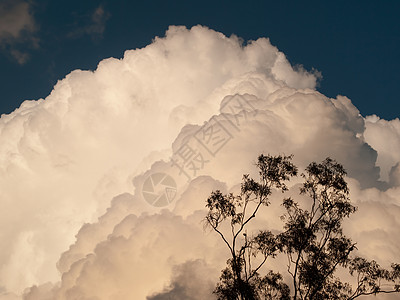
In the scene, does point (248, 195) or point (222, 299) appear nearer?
point (222, 299)

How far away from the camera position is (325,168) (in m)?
43.5

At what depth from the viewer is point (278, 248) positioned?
4281 cm

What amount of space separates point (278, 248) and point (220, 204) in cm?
765

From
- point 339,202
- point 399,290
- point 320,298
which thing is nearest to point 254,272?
point 320,298

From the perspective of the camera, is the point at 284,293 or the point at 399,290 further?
the point at 284,293

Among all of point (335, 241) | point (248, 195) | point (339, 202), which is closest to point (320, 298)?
point (335, 241)

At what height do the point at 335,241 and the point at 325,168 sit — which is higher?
the point at 325,168

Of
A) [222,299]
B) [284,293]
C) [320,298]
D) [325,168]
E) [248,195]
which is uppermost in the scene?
[248,195]

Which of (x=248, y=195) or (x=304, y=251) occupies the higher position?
(x=248, y=195)

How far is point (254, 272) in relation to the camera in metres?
42.4

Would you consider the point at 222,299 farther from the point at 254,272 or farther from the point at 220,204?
the point at 220,204

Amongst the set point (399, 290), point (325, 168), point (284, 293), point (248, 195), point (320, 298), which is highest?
point (248, 195)

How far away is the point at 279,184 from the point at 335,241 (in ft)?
27.1

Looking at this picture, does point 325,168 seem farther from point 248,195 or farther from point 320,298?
point 320,298
